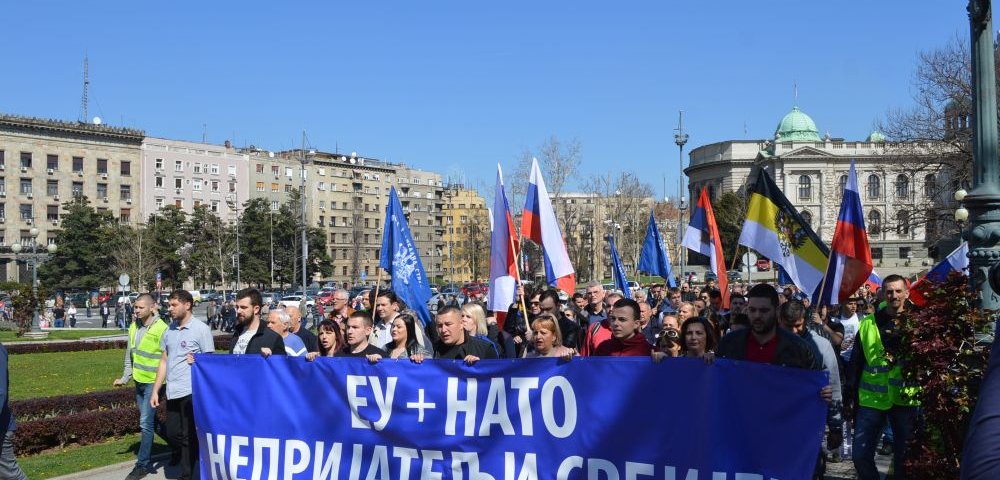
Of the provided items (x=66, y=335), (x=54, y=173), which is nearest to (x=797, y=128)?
(x=54, y=173)

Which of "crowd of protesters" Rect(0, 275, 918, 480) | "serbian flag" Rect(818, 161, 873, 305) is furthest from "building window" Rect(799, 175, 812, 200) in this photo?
"serbian flag" Rect(818, 161, 873, 305)

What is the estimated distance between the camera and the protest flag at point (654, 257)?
23.1 metres

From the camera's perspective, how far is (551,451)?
6340 mm

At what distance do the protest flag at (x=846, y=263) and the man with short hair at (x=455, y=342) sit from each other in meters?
3.68

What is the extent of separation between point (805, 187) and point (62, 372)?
105554 millimetres

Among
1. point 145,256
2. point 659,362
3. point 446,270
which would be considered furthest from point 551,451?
point 446,270

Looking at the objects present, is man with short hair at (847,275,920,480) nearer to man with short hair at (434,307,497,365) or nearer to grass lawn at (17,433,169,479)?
man with short hair at (434,307,497,365)

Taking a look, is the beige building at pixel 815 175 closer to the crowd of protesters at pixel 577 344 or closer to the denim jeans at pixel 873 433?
the crowd of protesters at pixel 577 344

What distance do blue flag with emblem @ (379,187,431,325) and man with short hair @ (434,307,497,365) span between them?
7.86 feet

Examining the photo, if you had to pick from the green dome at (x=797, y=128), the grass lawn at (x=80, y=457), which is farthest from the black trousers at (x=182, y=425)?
the green dome at (x=797, y=128)

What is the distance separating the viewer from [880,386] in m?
7.59

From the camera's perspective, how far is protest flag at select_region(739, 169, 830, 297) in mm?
10656

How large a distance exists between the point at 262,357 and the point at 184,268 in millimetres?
78450

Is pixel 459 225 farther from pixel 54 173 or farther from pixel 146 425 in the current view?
pixel 146 425
